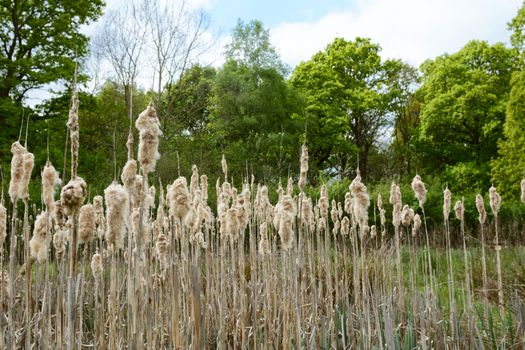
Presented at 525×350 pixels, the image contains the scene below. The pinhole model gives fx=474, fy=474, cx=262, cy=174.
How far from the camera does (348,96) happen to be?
1187 inches

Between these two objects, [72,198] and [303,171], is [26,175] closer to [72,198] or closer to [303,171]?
[72,198]

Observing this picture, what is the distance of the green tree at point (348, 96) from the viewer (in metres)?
28.9

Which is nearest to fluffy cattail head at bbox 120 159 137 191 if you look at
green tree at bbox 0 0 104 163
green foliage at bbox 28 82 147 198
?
green foliage at bbox 28 82 147 198

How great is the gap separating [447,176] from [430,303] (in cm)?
2424

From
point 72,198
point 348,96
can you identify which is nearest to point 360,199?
point 72,198

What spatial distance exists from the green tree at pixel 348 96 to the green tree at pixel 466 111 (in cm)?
362

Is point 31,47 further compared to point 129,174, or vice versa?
point 31,47

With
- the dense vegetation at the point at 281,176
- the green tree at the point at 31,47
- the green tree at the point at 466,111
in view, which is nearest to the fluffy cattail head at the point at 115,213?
the dense vegetation at the point at 281,176

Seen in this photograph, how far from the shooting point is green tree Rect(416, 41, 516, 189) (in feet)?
82.9

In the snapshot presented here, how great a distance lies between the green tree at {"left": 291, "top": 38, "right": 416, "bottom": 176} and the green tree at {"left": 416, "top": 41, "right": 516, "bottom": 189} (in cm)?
362

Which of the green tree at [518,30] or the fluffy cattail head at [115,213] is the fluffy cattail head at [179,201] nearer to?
the fluffy cattail head at [115,213]

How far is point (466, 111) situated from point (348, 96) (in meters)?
7.35

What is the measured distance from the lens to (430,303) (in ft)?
8.98

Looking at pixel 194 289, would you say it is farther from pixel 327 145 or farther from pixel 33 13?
pixel 327 145
